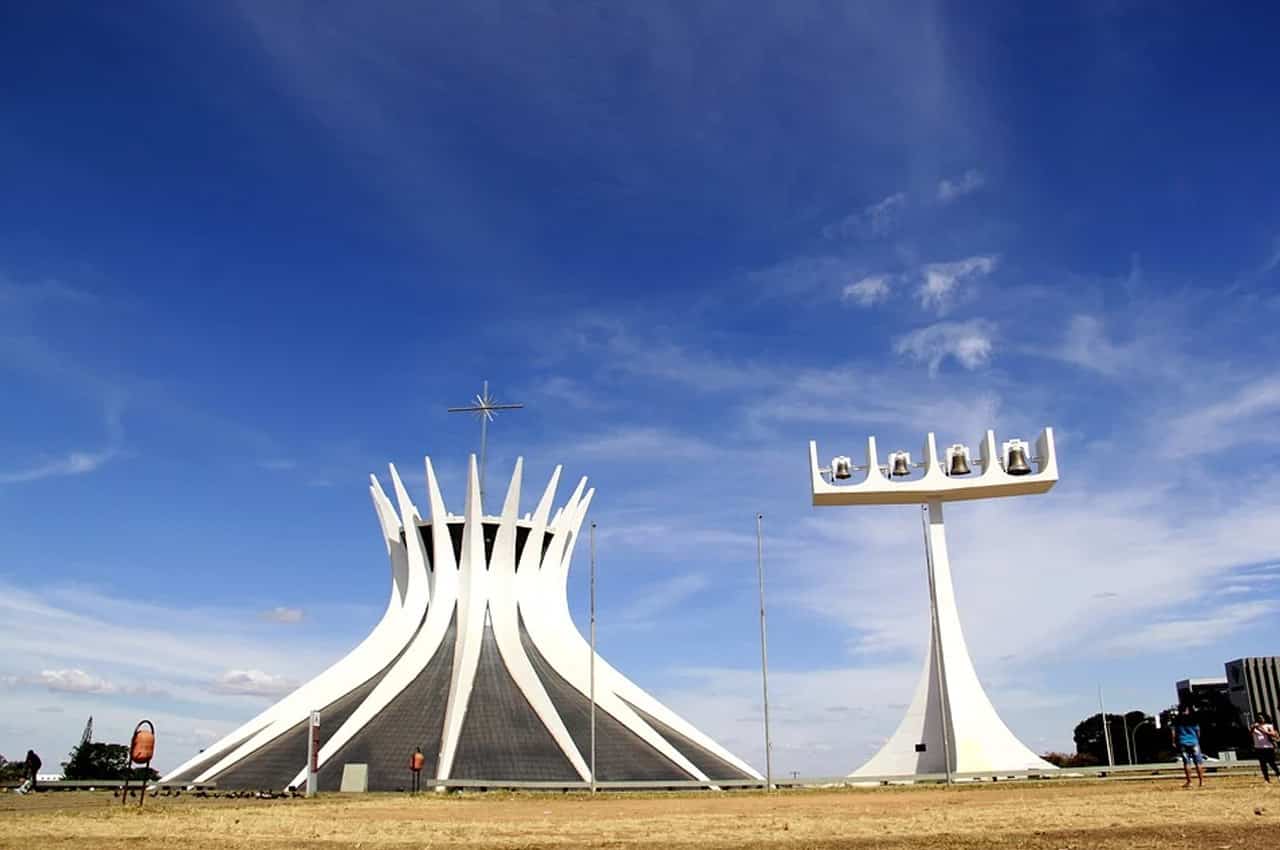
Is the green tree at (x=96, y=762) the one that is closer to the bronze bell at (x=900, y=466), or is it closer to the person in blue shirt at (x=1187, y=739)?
the bronze bell at (x=900, y=466)

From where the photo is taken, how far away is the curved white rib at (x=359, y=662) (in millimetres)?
34688

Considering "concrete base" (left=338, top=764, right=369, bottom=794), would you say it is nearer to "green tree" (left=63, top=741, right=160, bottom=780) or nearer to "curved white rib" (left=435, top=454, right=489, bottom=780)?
"curved white rib" (left=435, top=454, right=489, bottom=780)

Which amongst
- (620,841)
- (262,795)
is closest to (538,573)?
(262,795)

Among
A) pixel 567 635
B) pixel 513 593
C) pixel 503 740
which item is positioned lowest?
pixel 503 740

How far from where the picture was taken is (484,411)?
148 feet

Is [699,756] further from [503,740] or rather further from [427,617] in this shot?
[427,617]

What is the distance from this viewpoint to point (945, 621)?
33625mm

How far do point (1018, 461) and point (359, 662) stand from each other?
25281 millimetres

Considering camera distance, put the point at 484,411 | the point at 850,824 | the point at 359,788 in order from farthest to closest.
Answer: the point at 484,411 → the point at 359,788 → the point at 850,824

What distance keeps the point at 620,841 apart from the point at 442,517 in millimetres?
29801

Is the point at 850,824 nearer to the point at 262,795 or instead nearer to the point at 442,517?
the point at 262,795

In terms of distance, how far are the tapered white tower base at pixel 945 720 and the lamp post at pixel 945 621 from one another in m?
0.03

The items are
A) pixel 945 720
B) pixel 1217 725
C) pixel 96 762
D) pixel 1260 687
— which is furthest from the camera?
pixel 1260 687

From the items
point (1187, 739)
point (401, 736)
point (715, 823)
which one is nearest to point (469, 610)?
point (401, 736)
